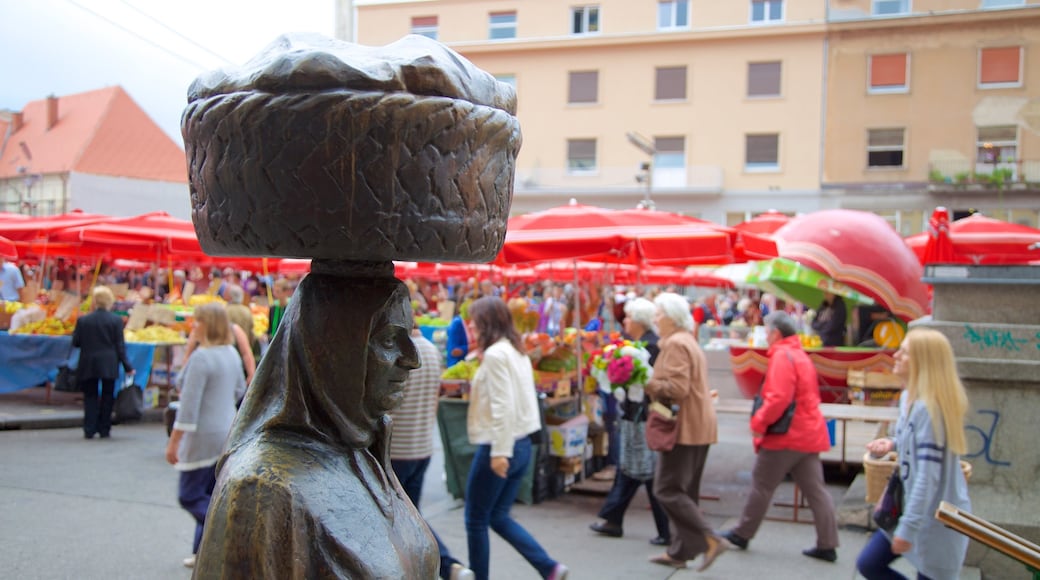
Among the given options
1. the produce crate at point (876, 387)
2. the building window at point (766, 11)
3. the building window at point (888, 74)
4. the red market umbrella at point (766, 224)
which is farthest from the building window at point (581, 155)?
the produce crate at point (876, 387)

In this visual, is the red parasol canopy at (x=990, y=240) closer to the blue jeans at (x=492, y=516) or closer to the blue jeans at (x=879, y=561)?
the blue jeans at (x=879, y=561)

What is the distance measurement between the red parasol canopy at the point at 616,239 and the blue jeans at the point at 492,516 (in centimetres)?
328

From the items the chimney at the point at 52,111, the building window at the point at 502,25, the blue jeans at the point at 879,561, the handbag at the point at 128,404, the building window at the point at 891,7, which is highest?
the building window at the point at 502,25

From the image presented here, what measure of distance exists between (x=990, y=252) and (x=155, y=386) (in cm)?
1339

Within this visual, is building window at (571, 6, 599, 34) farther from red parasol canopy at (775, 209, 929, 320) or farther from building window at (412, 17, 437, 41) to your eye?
red parasol canopy at (775, 209, 929, 320)

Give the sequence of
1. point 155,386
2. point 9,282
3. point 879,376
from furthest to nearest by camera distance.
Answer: point 9,282
point 155,386
point 879,376

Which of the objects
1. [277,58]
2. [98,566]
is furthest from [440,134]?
[98,566]

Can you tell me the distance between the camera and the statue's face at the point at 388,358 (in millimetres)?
1909

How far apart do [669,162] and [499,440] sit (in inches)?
1386

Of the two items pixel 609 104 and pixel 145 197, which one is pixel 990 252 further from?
pixel 145 197

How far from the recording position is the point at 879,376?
34.7 feet

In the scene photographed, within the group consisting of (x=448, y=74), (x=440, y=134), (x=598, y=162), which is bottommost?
(x=440, y=134)

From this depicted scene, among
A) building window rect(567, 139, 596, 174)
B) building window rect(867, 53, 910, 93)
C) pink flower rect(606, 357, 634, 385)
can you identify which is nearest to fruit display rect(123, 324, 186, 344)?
pink flower rect(606, 357, 634, 385)

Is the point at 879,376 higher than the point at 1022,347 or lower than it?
lower
